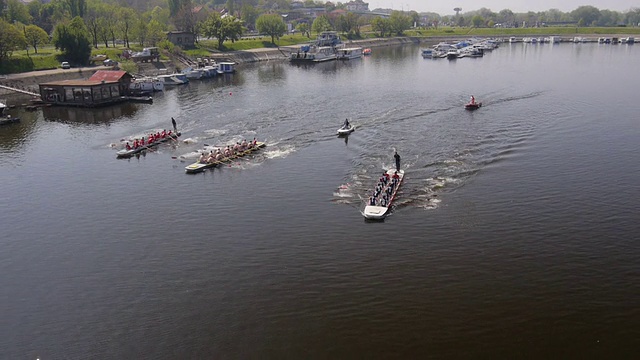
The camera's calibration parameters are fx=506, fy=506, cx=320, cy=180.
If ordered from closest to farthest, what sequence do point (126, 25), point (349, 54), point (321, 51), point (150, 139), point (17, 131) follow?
point (150, 139)
point (17, 131)
point (126, 25)
point (321, 51)
point (349, 54)

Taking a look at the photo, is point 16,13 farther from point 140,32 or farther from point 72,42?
point 72,42

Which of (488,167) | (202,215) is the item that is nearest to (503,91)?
(488,167)

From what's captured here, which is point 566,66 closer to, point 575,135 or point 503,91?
point 503,91

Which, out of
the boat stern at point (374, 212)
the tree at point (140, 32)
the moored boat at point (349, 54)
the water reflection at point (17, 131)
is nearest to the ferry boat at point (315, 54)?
the moored boat at point (349, 54)

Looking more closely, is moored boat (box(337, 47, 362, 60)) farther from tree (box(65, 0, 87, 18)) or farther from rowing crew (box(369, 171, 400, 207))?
rowing crew (box(369, 171, 400, 207))

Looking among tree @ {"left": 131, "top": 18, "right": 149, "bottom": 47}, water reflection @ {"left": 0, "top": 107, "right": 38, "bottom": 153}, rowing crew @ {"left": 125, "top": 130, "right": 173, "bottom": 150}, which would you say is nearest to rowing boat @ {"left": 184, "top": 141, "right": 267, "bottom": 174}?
rowing crew @ {"left": 125, "top": 130, "right": 173, "bottom": 150}

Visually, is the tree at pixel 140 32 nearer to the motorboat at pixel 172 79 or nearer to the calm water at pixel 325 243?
the motorboat at pixel 172 79

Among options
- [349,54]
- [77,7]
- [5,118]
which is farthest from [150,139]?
[349,54]
